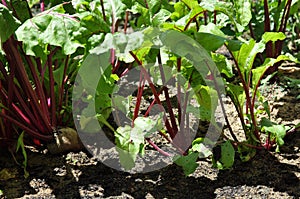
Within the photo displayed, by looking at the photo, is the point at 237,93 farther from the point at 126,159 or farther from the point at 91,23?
the point at 91,23

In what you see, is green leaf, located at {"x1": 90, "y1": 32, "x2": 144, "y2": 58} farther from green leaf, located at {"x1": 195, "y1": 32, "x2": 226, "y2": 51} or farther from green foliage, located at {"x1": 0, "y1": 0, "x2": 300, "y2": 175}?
green leaf, located at {"x1": 195, "y1": 32, "x2": 226, "y2": 51}

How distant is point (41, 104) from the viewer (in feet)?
6.86

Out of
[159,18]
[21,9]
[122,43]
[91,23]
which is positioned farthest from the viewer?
[21,9]

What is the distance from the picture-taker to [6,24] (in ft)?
5.74

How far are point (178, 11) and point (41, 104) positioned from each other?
0.64 meters

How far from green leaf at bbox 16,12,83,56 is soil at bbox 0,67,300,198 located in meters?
0.52

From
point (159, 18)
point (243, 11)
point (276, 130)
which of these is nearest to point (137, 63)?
point (159, 18)

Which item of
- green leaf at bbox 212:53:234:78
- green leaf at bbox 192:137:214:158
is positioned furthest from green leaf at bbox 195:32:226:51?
green leaf at bbox 192:137:214:158

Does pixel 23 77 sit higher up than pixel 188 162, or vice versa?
pixel 23 77

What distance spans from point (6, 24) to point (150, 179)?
0.75 m

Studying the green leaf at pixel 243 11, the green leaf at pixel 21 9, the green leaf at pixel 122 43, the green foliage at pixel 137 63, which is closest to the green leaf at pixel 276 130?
the green foliage at pixel 137 63

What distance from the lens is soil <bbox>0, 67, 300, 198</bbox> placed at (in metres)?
1.89

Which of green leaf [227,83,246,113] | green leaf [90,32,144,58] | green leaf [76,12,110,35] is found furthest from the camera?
green leaf [227,83,246,113]

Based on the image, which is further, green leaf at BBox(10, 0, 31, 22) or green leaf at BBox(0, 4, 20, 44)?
green leaf at BBox(10, 0, 31, 22)
